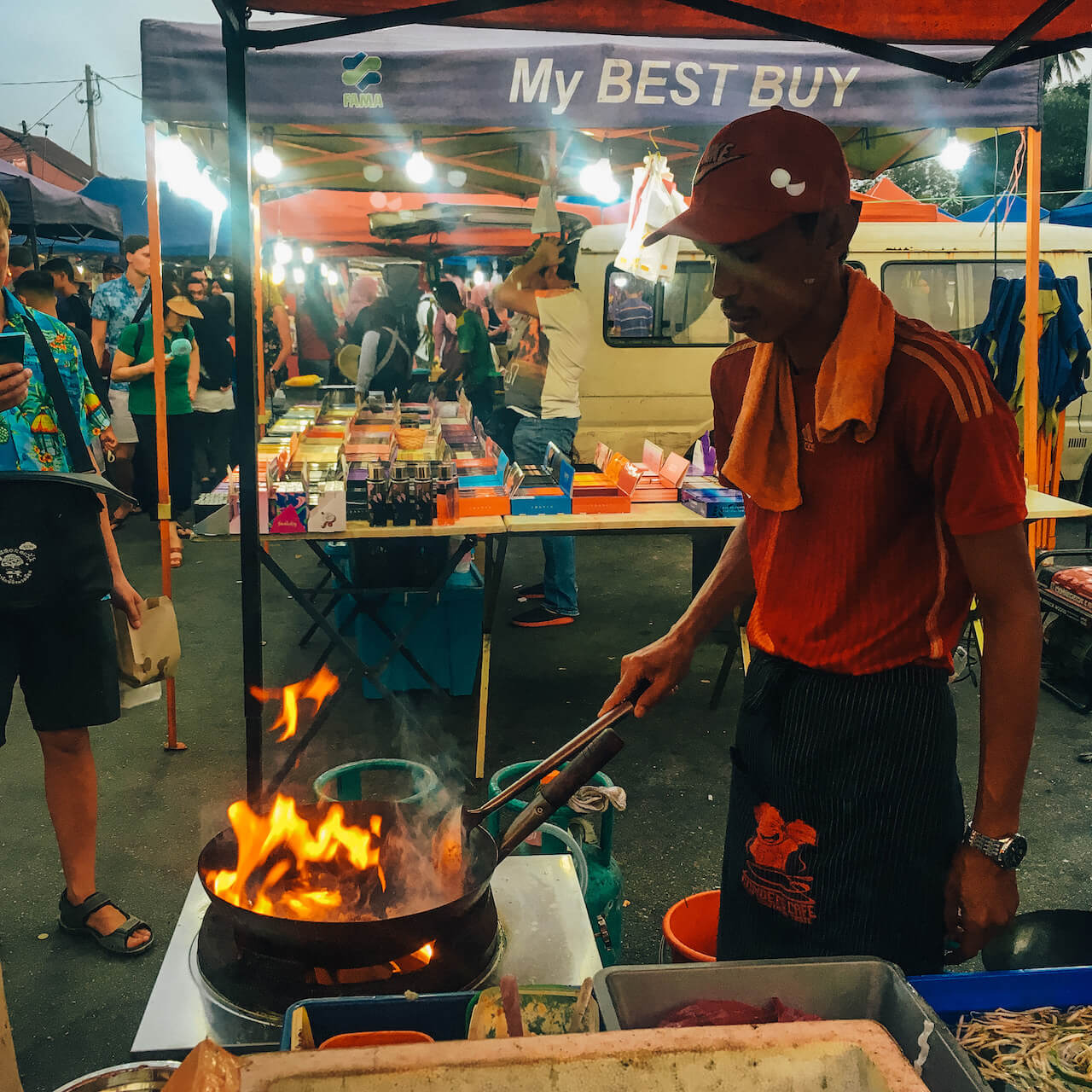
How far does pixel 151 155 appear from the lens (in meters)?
4.58

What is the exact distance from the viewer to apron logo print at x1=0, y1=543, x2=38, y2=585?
284 cm

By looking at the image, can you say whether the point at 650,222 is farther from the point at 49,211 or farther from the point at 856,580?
the point at 49,211

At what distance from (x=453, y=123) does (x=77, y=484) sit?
2590 mm

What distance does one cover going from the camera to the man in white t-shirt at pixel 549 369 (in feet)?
22.8

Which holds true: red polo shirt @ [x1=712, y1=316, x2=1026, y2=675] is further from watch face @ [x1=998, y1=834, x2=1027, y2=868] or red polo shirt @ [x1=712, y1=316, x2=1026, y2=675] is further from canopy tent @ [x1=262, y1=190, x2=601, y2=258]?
canopy tent @ [x1=262, y1=190, x2=601, y2=258]

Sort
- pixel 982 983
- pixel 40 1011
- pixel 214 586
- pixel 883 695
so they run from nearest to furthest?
pixel 982 983 < pixel 883 695 < pixel 40 1011 < pixel 214 586

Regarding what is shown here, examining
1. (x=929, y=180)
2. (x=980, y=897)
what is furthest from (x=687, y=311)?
(x=929, y=180)

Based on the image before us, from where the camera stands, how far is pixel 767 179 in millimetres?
1677

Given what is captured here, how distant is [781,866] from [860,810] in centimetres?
21

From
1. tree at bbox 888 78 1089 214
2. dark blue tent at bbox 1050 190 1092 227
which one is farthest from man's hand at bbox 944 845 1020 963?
tree at bbox 888 78 1089 214

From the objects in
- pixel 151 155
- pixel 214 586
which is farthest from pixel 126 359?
pixel 151 155

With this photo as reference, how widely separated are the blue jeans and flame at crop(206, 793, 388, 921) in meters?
4.91

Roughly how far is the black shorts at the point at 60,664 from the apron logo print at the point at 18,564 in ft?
0.52

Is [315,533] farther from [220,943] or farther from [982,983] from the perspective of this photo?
[982,983]
